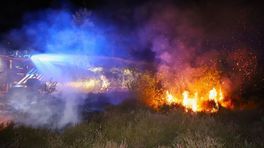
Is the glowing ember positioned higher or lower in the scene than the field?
higher

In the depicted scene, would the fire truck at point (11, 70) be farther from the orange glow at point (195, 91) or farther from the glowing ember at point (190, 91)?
the orange glow at point (195, 91)

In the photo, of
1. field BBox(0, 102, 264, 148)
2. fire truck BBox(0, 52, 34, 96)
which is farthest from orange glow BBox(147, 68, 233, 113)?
fire truck BBox(0, 52, 34, 96)

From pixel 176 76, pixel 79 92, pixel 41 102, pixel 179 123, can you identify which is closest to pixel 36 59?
pixel 79 92

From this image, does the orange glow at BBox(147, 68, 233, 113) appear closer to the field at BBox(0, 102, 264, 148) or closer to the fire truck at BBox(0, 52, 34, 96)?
the field at BBox(0, 102, 264, 148)

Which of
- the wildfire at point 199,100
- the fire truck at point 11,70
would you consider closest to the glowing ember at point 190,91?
the wildfire at point 199,100

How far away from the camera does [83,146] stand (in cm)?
663

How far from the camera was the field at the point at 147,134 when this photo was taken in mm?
6395

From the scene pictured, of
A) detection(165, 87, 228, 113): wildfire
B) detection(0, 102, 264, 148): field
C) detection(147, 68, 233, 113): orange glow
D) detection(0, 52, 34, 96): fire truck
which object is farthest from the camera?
detection(0, 52, 34, 96): fire truck

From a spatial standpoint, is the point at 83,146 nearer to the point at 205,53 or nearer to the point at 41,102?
the point at 41,102

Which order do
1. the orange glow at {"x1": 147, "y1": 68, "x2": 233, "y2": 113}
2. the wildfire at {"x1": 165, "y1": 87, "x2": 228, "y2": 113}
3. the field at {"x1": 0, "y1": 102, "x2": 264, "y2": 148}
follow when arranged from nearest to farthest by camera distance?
the field at {"x1": 0, "y1": 102, "x2": 264, "y2": 148}, the wildfire at {"x1": 165, "y1": 87, "x2": 228, "y2": 113}, the orange glow at {"x1": 147, "y1": 68, "x2": 233, "y2": 113}

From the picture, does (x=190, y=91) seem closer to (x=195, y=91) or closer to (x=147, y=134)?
(x=195, y=91)

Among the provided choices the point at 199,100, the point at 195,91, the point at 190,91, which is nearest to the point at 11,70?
the point at 190,91

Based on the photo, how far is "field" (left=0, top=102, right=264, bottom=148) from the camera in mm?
6395

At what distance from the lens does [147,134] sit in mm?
7281
